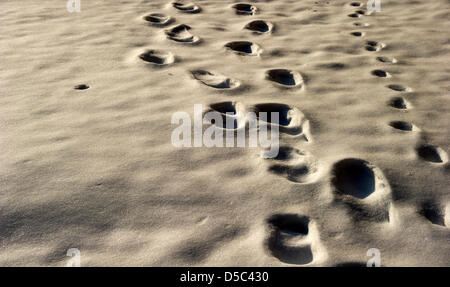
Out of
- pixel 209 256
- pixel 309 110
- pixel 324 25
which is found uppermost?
pixel 324 25

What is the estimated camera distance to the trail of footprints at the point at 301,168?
1547mm

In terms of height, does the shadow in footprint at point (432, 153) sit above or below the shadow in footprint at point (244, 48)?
below

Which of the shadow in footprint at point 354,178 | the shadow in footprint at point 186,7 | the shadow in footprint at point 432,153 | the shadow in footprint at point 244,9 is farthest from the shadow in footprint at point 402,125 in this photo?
the shadow in footprint at point 186,7

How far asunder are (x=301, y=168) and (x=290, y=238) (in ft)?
1.34

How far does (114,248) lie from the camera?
1.47 m

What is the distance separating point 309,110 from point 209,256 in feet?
3.73

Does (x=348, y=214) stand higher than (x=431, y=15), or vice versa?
(x=431, y=15)

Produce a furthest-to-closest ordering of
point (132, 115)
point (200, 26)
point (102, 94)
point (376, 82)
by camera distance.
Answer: point (200, 26)
point (376, 82)
point (102, 94)
point (132, 115)

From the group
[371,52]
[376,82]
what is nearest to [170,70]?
[376,82]

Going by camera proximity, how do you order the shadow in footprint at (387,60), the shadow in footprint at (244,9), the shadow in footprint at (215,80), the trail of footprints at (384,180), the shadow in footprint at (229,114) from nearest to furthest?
the trail of footprints at (384,180)
the shadow in footprint at (229,114)
the shadow in footprint at (215,80)
the shadow in footprint at (387,60)
the shadow in footprint at (244,9)

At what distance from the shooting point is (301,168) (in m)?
1.88

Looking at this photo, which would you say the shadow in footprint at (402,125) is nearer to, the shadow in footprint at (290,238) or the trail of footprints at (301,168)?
the trail of footprints at (301,168)

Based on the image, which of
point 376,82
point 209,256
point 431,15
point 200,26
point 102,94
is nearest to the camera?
point 209,256

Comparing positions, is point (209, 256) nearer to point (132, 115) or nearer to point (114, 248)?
point (114, 248)
